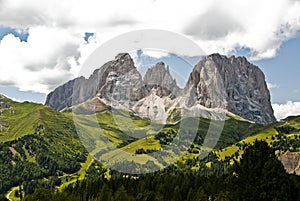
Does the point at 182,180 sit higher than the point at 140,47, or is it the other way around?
the point at 140,47

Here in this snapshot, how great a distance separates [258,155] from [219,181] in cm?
10165

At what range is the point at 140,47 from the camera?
42719mm

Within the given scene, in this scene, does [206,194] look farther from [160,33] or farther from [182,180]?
[160,33]

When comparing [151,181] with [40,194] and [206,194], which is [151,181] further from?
[40,194]

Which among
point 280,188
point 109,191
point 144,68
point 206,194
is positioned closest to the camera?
point 280,188

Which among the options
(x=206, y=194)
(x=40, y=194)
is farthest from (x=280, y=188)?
(x=40, y=194)

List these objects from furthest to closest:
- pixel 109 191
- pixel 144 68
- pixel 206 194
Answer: pixel 109 191 < pixel 206 194 < pixel 144 68

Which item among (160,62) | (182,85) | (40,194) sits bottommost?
(40,194)

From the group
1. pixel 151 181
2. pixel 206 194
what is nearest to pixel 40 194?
pixel 151 181

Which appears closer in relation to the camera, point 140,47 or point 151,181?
point 140,47

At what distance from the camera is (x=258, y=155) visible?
4325 cm

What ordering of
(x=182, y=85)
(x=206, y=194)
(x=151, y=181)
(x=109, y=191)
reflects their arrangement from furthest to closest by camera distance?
(x=151, y=181)
(x=109, y=191)
(x=206, y=194)
(x=182, y=85)

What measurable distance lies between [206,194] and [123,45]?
334 ft

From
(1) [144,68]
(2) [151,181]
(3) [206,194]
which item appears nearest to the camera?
(1) [144,68]
